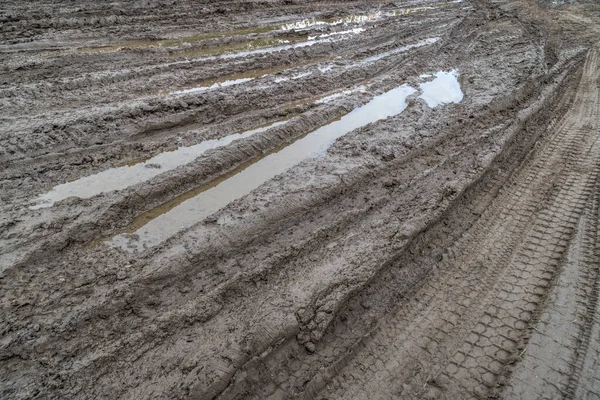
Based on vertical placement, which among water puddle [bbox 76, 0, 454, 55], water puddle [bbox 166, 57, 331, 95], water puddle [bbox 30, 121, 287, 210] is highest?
water puddle [bbox 76, 0, 454, 55]

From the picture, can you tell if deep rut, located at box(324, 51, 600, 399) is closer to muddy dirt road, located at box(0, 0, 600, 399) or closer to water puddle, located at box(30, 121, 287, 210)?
muddy dirt road, located at box(0, 0, 600, 399)

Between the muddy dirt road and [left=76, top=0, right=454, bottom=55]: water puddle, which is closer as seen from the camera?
the muddy dirt road

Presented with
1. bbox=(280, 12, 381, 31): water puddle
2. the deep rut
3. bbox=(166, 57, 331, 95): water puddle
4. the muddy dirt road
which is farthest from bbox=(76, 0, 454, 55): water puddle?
the deep rut

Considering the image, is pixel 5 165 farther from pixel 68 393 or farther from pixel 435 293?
pixel 435 293

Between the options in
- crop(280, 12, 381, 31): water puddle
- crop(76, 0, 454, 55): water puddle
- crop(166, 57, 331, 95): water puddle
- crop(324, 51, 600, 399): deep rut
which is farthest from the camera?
crop(280, 12, 381, 31): water puddle

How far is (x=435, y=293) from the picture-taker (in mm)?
4199

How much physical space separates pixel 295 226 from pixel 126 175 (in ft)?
10.9

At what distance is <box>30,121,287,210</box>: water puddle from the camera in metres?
5.81

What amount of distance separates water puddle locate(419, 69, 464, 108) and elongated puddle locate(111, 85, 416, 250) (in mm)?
831

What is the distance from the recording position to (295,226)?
519 cm

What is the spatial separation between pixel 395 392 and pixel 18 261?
4.77 metres

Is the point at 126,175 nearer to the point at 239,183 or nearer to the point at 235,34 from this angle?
the point at 239,183

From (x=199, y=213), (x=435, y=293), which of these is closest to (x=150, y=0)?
(x=199, y=213)

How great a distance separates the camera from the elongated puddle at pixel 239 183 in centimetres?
525
